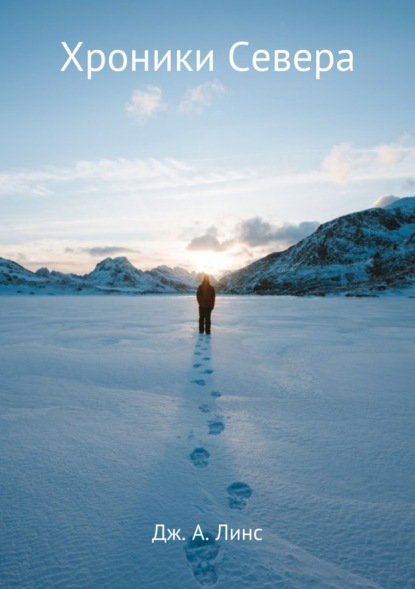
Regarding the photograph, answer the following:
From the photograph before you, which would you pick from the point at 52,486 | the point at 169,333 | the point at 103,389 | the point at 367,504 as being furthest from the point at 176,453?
the point at 169,333

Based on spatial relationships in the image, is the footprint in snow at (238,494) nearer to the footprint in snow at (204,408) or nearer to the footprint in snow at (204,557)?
the footprint in snow at (204,557)

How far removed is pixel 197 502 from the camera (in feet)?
9.41

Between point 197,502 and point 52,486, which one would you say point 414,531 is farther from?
point 52,486

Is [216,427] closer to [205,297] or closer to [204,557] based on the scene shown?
[204,557]

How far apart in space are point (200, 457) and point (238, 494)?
28.9 inches

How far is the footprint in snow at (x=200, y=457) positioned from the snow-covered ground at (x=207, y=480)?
0.04 ft

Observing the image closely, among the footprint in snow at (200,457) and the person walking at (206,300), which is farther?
the person walking at (206,300)

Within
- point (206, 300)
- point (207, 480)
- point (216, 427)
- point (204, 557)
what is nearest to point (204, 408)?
point (216, 427)

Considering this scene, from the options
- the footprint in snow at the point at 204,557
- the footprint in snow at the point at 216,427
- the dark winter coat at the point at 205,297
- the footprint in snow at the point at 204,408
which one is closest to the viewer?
the footprint in snow at the point at 204,557

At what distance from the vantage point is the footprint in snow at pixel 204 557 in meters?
2.20

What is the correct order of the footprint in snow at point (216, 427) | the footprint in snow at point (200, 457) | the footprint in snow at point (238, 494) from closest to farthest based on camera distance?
the footprint in snow at point (238, 494), the footprint in snow at point (200, 457), the footprint in snow at point (216, 427)

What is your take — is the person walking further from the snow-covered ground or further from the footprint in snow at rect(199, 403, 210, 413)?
the footprint in snow at rect(199, 403, 210, 413)

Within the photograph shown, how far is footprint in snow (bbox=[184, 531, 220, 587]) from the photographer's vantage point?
7.21 ft

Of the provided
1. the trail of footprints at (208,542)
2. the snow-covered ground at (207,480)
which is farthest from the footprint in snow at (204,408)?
the trail of footprints at (208,542)
